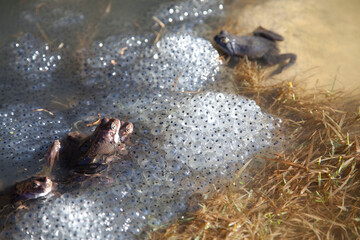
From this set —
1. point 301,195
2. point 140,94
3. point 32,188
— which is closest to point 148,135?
point 140,94

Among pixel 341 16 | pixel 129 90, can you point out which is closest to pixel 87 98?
pixel 129 90

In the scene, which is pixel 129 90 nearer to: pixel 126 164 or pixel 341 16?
pixel 126 164

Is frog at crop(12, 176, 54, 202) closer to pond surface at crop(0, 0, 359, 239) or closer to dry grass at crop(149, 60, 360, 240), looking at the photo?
pond surface at crop(0, 0, 359, 239)

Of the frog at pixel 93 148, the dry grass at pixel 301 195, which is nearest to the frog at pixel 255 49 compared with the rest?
the dry grass at pixel 301 195

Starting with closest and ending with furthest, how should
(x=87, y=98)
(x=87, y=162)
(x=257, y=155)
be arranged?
(x=87, y=162) → (x=257, y=155) → (x=87, y=98)

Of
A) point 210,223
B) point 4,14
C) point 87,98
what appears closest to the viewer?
point 210,223

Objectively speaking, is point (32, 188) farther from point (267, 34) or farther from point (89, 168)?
point (267, 34)

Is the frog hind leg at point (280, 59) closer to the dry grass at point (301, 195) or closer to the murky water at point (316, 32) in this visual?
the murky water at point (316, 32)
